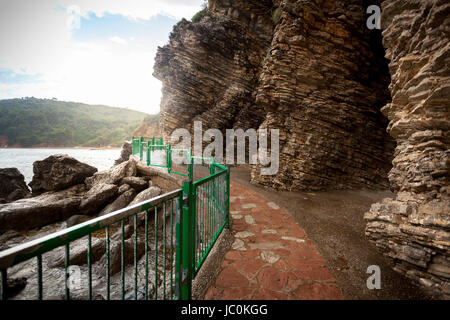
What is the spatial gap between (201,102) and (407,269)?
44.1 ft

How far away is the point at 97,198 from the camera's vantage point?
325 inches

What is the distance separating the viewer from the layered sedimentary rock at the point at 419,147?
2381mm

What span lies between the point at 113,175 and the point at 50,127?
55.9 meters

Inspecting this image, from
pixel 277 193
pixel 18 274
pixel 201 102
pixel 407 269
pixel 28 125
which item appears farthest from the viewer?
pixel 28 125

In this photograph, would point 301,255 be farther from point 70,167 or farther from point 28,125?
point 28,125

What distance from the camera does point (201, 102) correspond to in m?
13.8

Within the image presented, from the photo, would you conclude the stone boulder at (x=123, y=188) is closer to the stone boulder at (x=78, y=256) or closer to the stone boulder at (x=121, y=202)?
the stone boulder at (x=121, y=202)

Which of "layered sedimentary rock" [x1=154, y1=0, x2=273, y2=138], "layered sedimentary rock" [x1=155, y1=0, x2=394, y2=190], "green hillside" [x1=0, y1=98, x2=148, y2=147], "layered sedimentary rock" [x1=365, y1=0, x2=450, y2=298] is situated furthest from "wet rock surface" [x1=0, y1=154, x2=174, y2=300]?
"green hillside" [x1=0, y1=98, x2=148, y2=147]

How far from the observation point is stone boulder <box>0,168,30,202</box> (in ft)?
38.3

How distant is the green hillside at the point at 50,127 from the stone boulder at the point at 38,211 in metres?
48.4

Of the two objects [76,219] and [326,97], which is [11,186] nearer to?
[76,219]

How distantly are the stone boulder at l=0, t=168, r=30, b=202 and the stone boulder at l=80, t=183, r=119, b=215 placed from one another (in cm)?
757

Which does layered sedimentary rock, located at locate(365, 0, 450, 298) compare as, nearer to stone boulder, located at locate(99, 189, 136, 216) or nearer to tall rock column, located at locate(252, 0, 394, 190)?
tall rock column, located at locate(252, 0, 394, 190)

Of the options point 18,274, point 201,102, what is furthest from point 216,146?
point 18,274
